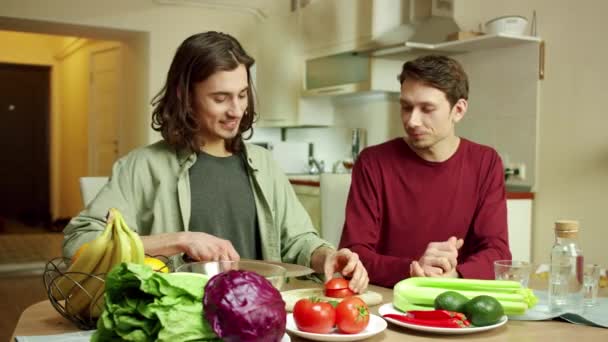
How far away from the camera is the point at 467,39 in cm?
364

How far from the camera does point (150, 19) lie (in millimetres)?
5098

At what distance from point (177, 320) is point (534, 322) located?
2.42 ft

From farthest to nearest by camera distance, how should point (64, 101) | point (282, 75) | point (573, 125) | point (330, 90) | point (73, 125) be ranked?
point (64, 101)
point (73, 125)
point (282, 75)
point (330, 90)
point (573, 125)

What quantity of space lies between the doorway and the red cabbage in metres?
8.58

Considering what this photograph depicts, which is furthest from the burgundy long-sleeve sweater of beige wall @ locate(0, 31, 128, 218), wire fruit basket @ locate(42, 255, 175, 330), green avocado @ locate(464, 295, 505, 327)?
beige wall @ locate(0, 31, 128, 218)

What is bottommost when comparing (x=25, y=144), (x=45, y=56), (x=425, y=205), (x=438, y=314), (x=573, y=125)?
Answer: (x=438, y=314)

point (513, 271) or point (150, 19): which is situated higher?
point (150, 19)

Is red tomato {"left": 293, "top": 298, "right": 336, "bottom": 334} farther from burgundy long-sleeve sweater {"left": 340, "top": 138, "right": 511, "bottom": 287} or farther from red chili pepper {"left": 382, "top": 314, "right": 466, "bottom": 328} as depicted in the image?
burgundy long-sleeve sweater {"left": 340, "top": 138, "right": 511, "bottom": 287}

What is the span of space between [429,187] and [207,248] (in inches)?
32.9

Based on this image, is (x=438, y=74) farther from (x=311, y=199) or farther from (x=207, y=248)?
(x=311, y=199)

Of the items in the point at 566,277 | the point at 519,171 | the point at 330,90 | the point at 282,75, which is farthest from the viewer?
the point at 282,75

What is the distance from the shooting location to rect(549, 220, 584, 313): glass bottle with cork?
4.37 ft

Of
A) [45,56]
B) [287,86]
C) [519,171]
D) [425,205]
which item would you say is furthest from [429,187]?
[45,56]

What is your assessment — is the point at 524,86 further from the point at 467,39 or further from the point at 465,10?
the point at 465,10
